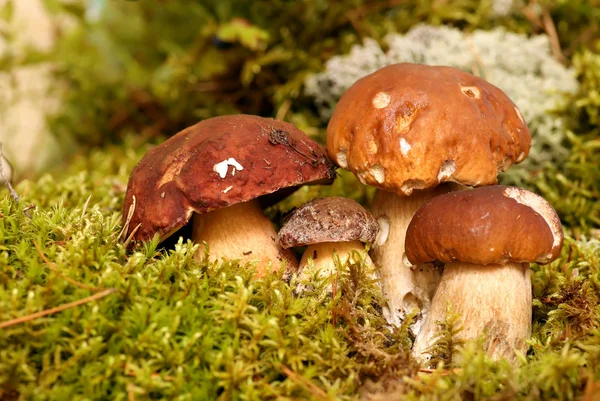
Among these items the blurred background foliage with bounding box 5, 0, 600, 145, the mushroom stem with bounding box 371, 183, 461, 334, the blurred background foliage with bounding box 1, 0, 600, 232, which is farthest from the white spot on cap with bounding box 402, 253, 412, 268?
the blurred background foliage with bounding box 5, 0, 600, 145

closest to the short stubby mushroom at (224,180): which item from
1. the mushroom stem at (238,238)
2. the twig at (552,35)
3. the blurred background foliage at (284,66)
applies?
the mushroom stem at (238,238)

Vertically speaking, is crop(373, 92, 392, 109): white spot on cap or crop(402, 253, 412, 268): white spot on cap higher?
crop(373, 92, 392, 109): white spot on cap

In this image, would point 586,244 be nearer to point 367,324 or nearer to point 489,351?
point 489,351

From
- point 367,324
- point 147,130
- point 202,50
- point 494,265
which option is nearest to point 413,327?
point 367,324

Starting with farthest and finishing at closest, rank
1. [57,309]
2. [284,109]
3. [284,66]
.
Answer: [284,66], [284,109], [57,309]

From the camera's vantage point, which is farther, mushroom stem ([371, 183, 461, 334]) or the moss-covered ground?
mushroom stem ([371, 183, 461, 334])

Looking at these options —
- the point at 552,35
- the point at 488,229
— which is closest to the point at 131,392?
the point at 488,229

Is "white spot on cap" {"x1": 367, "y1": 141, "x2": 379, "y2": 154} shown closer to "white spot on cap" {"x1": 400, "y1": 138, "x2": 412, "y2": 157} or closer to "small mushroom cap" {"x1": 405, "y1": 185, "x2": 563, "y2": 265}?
"white spot on cap" {"x1": 400, "y1": 138, "x2": 412, "y2": 157}

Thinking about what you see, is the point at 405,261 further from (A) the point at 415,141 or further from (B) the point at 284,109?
(B) the point at 284,109
